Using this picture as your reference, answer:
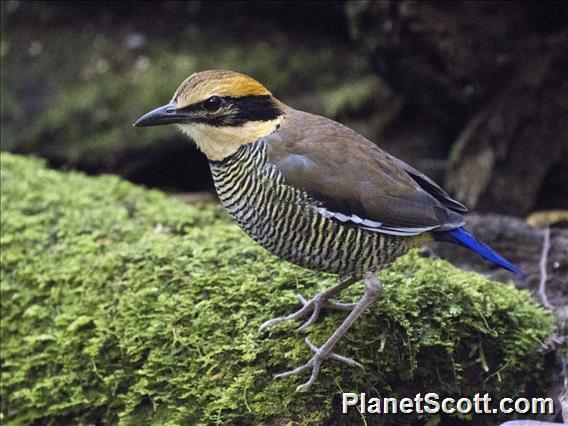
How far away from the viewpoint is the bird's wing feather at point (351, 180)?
13.2 ft

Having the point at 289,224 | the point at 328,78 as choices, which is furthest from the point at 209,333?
the point at 328,78

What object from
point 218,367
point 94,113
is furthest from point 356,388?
point 94,113

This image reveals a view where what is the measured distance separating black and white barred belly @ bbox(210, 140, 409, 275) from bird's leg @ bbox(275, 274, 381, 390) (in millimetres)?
99

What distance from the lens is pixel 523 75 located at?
6.72 meters

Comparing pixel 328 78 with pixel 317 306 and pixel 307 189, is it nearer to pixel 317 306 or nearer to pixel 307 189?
pixel 317 306

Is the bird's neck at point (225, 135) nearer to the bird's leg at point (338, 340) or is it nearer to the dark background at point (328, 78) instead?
the bird's leg at point (338, 340)

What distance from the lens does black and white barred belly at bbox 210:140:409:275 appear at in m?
3.99

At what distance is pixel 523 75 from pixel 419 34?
941 millimetres

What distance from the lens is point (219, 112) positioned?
409cm

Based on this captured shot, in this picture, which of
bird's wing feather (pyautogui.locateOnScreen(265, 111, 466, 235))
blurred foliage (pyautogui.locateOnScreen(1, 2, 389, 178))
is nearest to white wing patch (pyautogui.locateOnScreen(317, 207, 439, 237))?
bird's wing feather (pyautogui.locateOnScreen(265, 111, 466, 235))

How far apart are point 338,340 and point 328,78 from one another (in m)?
4.89

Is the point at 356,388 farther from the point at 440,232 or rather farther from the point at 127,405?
the point at 127,405

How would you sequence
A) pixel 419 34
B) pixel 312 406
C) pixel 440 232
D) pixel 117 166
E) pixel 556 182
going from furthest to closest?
pixel 117 166, pixel 556 182, pixel 419 34, pixel 440 232, pixel 312 406

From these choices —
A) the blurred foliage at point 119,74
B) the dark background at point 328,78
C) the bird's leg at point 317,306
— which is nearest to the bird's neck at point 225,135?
the bird's leg at point 317,306
